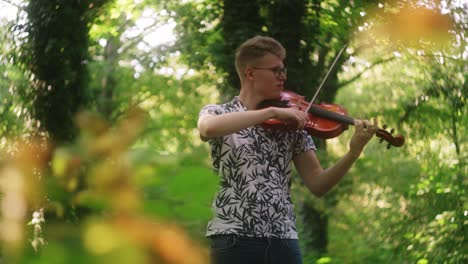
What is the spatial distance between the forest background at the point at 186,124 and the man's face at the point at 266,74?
1.58 ft

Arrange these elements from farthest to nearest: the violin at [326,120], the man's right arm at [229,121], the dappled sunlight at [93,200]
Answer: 1. the violin at [326,120]
2. the man's right arm at [229,121]
3. the dappled sunlight at [93,200]

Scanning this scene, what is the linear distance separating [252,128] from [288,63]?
456 centimetres

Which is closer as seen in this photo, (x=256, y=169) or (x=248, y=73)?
(x=256, y=169)

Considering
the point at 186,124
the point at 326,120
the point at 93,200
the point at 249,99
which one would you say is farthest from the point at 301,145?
the point at 186,124

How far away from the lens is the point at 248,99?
2.85 meters

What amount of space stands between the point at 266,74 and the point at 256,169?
15.2 inches

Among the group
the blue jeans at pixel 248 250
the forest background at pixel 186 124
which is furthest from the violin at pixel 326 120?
the blue jeans at pixel 248 250

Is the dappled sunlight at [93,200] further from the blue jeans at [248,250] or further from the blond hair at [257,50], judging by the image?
the blond hair at [257,50]

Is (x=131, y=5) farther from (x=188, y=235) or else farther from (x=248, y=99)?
(x=188, y=235)

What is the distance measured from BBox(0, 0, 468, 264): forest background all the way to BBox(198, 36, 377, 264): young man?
0.25m

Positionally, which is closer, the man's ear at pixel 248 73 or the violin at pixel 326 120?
the man's ear at pixel 248 73

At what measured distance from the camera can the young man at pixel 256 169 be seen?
8.44ft

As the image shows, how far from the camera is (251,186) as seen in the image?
263 cm

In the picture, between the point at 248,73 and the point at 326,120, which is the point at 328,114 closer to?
the point at 326,120
